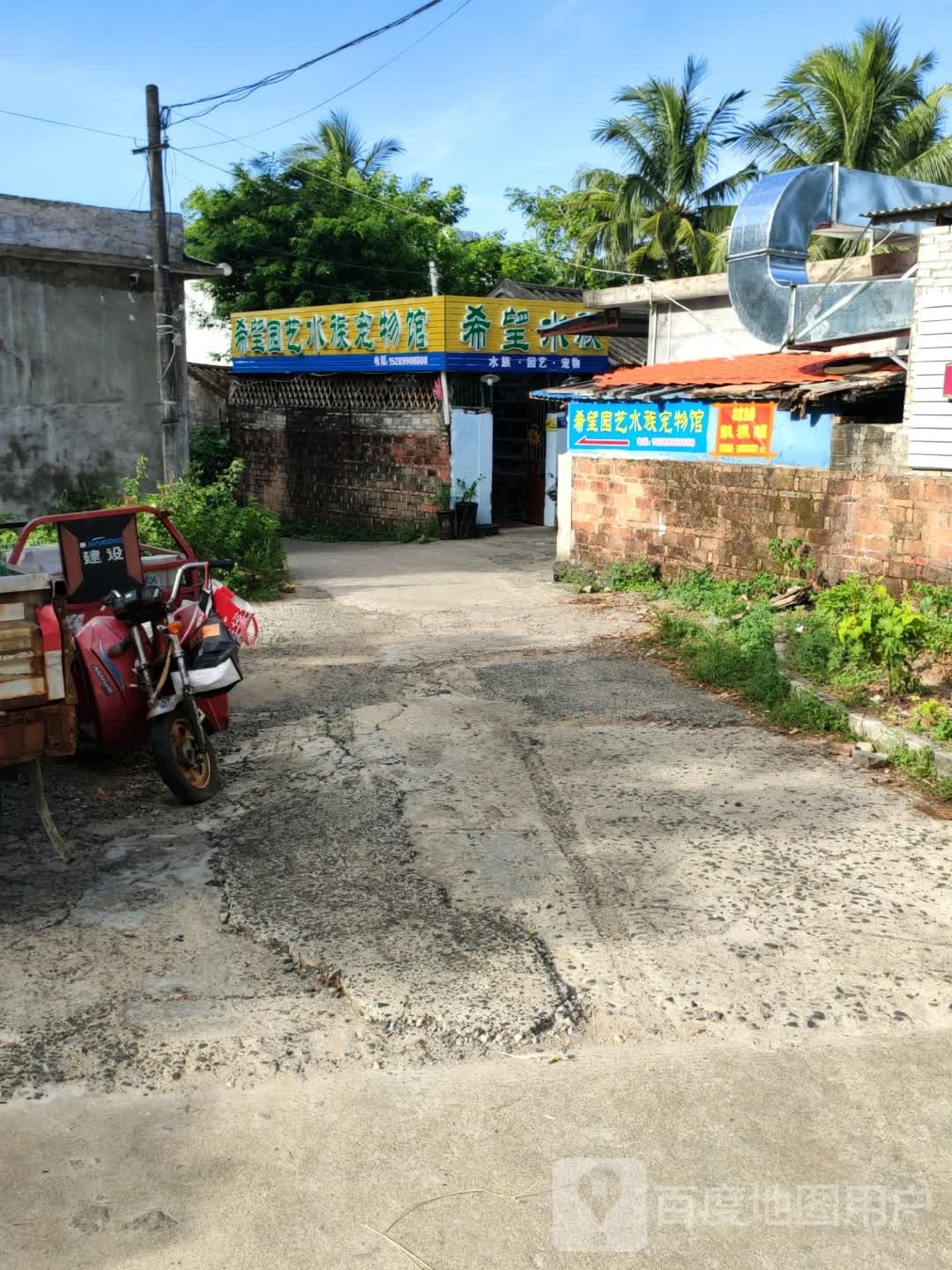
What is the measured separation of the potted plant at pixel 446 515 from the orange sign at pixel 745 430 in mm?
8364

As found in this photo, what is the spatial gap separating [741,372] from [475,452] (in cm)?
843

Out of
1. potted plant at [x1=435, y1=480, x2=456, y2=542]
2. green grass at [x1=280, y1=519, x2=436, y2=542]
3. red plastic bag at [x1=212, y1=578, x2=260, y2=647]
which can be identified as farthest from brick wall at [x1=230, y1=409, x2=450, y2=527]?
red plastic bag at [x1=212, y1=578, x2=260, y2=647]

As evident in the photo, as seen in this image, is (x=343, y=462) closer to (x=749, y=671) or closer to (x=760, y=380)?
(x=760, y=380)

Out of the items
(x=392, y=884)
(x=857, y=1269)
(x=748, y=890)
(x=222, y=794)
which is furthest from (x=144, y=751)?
Answer: (x=857, y=1269)

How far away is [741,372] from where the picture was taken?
38.1 feet

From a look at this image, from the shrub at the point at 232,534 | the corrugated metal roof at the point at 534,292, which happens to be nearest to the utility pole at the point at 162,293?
the shrub at the point at 232,534

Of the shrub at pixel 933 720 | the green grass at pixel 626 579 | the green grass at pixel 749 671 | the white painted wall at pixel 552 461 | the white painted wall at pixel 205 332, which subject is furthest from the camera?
the white painted wall at pixel 205 332

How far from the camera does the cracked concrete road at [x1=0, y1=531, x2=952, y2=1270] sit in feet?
9.14

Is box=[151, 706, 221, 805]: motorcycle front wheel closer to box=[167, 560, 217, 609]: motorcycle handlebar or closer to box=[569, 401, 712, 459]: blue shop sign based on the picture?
box=[167, 560, 217, 609]: motorcycle handlebar

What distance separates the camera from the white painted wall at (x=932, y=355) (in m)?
8.87

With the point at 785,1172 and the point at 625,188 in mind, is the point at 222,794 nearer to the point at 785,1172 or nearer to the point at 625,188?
the point at 785,1172

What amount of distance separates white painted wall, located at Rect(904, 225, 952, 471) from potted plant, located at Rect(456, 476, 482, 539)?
1071cm

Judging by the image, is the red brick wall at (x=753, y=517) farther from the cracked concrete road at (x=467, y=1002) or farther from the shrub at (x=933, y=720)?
the cracked concrete road at (x=467, y=1002)

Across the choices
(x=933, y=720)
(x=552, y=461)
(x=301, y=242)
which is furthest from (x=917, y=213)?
(x=301, y=242)
